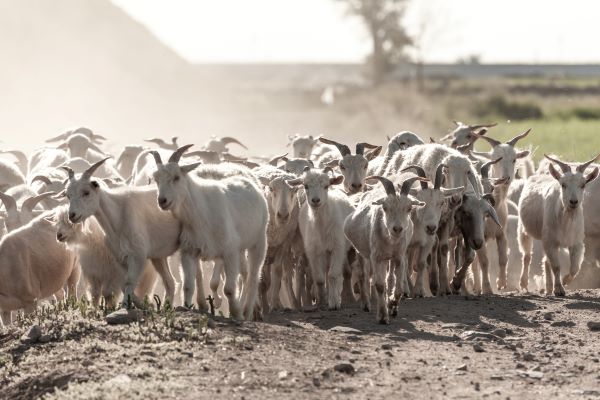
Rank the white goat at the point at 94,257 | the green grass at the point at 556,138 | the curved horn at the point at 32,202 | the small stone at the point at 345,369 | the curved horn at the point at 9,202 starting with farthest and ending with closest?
the green grass at the point at 556,138 < the curved horn at the point at 9,202 < the curved horn at the point at 32,202 < the white goat at the point at 94,257 < the small stone at the point at 345,369

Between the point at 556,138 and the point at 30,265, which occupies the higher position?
the point at 556,138

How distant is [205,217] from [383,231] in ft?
5.60

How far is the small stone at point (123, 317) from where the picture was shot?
10586 millimetres

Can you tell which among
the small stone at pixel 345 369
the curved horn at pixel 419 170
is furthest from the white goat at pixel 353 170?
the small stone at pixel 345 369

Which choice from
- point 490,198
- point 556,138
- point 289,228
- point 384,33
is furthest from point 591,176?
point 384,33

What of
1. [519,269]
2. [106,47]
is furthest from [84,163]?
[106,47]

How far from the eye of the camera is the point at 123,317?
10609 mm

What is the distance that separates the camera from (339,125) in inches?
2101

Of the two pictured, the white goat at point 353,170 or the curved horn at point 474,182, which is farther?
the white goat at point 353,170

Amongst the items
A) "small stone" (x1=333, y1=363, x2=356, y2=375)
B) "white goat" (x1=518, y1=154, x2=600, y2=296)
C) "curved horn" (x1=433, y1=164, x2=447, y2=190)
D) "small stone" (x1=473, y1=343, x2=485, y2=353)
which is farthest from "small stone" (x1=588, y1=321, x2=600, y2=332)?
"small stone" (x1=333, y1=363, x2=356, y2=375)

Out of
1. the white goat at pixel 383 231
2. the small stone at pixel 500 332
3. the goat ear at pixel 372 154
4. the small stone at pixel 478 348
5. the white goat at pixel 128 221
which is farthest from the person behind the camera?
the goat ear at pixel 372 154

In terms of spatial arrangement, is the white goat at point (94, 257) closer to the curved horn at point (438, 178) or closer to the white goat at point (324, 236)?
the white goat at point (324, 236)

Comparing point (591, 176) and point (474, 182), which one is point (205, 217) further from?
point (591, 176)

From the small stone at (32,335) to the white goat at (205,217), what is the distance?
5.03 ft
